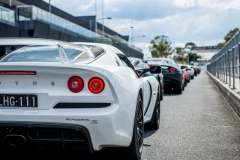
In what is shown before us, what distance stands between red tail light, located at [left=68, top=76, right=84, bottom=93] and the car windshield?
44 cm

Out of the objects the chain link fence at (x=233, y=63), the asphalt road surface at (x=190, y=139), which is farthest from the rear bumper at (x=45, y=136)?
the chain link fence at (x=233, y=63)

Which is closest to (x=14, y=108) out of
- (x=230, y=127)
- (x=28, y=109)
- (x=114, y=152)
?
(x=28, y=109)

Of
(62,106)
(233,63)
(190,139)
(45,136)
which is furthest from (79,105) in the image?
(233,63)

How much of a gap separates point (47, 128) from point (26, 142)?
11.7 inches

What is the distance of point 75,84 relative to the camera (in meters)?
4.41

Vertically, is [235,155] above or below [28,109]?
below

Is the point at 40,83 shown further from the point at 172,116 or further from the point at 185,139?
the point at 172,116

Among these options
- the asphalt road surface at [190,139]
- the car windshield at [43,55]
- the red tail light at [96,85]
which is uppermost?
the car windshield at [43,55]

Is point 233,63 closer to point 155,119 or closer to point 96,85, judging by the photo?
point 155,119

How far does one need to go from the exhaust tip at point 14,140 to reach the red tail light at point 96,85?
77 cm

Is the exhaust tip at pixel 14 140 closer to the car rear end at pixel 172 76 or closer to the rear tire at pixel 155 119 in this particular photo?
the rear tire at pixel 155 119

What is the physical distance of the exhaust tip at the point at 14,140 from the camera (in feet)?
14.5

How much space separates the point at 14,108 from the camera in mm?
4426

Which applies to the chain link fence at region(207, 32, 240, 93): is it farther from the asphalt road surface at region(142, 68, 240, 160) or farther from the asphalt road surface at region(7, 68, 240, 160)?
the asphalt road surface at region(7, 68, 240, 160)
